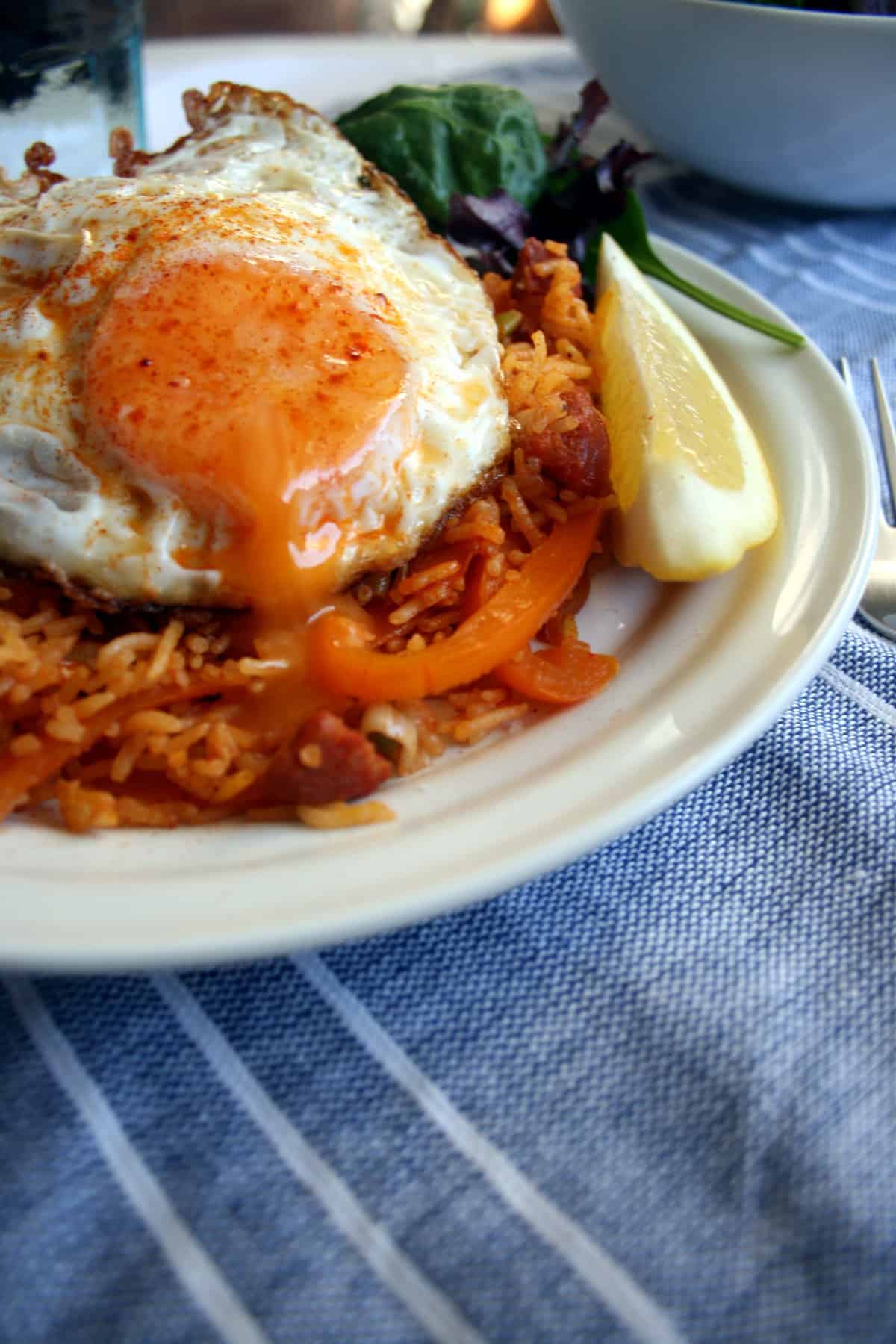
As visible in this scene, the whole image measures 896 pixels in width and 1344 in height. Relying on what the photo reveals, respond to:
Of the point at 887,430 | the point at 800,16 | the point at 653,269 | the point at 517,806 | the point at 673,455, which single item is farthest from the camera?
the point at 800,16

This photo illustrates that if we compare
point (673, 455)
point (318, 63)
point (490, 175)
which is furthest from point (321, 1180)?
point (318, 63)

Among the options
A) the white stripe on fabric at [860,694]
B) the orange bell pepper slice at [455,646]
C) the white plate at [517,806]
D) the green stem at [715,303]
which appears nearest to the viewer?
the white plate at [517,806]

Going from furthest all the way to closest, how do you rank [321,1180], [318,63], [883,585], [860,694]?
[318,63] < [883,585] < [860,694] < [321,1180]

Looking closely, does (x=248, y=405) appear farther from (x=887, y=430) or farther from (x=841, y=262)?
(x=841, y=262)

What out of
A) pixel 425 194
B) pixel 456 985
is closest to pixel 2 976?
pixel 456 985

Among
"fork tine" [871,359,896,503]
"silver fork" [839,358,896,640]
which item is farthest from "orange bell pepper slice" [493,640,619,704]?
"fork tine" [871,359,896,503]

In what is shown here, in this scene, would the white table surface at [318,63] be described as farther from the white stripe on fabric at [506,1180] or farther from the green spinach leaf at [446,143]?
the white stripe on fabric at [506,1180]

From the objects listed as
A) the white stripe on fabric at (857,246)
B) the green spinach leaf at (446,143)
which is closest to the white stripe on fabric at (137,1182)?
the green spinach leaf at (446,143)

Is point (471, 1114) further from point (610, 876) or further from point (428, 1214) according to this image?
point (610, 876)
